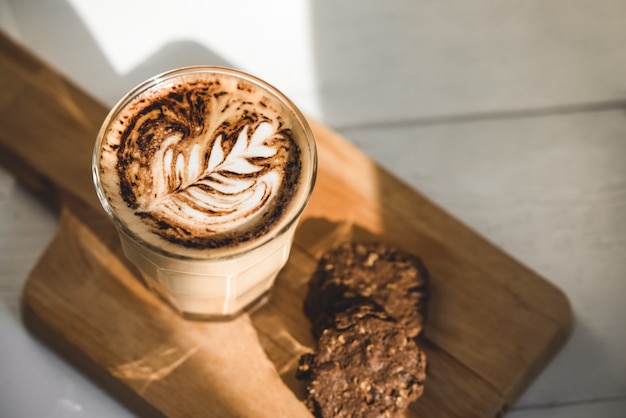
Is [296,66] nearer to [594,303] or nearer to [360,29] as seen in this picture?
[360,29]

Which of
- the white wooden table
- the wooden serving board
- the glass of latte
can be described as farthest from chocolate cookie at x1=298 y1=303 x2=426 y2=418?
the white wooden table

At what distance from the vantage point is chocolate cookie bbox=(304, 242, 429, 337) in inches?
54.0

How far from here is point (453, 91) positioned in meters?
1.78

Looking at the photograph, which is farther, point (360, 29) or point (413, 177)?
point (360, 29)

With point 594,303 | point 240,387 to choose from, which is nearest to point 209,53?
point 240,387

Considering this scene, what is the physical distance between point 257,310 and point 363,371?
232 millimetres

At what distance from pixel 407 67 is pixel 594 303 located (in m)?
0.65

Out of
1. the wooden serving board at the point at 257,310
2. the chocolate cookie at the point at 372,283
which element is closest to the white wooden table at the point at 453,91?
the wooden serving board at the point at 257,310

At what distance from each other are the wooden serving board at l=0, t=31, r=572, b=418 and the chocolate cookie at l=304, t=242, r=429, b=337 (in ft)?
0.10

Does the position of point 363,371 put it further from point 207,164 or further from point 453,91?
point 453,91

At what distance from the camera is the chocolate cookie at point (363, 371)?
4.20 ft

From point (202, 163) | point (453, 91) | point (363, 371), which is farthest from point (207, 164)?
point (453, 91)

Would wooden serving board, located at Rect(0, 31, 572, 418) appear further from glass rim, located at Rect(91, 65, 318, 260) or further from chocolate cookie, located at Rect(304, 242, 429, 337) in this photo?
glass rim, located at Rect(91, 65, 318, 260)

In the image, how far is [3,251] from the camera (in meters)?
1.58
